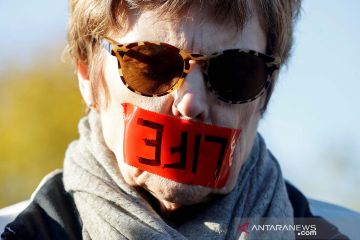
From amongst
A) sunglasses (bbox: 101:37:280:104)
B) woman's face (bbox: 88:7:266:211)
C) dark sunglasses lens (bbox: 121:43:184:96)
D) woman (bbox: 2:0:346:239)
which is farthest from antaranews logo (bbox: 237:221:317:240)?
dark sunglasses lens (bbox: 121:43:184:96)

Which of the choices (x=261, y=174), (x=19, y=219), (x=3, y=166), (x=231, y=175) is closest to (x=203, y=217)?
(x=231, y=175)

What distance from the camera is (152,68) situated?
2.85 metres

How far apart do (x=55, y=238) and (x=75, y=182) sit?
27 centimetres

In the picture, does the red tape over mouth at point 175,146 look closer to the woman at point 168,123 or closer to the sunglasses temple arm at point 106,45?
the woman at point 168,123

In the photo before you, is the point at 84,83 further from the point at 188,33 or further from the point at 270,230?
the point at 270,230

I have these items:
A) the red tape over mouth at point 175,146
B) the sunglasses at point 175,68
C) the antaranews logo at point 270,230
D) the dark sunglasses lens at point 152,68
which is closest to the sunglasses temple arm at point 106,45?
the sunglasses at point 175,68

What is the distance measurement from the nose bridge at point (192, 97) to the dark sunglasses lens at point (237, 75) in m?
0.05

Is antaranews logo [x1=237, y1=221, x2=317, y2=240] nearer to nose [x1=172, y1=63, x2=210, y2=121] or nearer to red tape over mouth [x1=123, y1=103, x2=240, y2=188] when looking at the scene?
red tape over mouth [x1=123, y1=103, x2=240, y2=188]

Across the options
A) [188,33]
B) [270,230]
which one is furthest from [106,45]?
[270,230]

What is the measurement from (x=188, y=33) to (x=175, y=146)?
1.43ft

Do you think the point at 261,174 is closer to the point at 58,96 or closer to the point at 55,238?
the point at 55,238

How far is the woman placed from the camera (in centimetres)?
284

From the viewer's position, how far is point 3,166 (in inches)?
819

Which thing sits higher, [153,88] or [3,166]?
[153,88]
